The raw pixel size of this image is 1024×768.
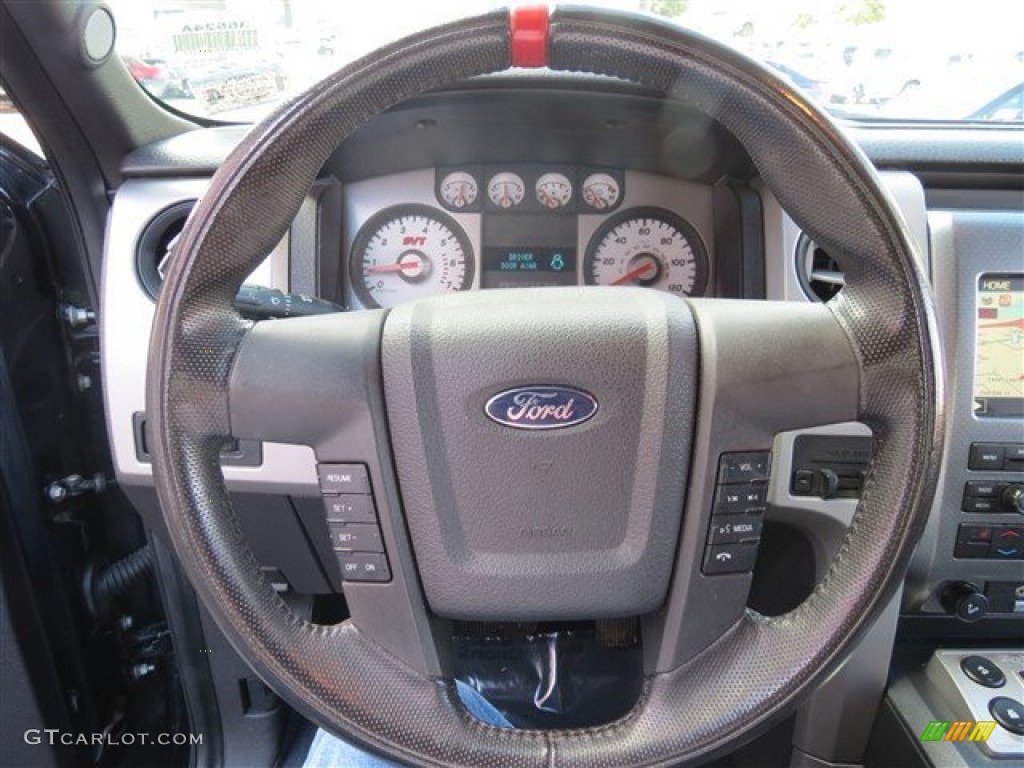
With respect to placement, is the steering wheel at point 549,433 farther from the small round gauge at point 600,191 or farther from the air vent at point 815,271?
the small round gauge at point 600,191

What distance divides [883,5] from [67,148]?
1282 mm

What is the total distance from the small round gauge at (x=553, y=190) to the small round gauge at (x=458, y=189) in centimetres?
11

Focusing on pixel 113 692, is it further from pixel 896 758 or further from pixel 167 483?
→ pixel 896 758

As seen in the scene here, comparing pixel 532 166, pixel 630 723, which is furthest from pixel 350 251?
pixel 630 723

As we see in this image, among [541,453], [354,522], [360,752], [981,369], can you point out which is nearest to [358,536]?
[354,522]

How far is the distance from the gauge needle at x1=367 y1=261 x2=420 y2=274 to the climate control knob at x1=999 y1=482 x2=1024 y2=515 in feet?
3.09

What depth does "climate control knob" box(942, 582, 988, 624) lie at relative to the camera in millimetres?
1210

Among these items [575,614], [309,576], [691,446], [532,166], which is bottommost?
[309,576]

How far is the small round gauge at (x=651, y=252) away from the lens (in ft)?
4.60

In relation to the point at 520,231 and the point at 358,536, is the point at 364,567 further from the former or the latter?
the point at 520,231

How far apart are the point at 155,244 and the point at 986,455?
1242mm

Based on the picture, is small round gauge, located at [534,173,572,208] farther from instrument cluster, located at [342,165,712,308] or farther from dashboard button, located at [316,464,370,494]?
dashboard button, located at [316,464,370,494]

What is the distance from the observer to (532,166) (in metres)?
1.39

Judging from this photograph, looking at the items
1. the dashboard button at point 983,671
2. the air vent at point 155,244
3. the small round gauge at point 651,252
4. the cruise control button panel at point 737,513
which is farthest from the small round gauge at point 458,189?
the dashboard button at point 983,671
